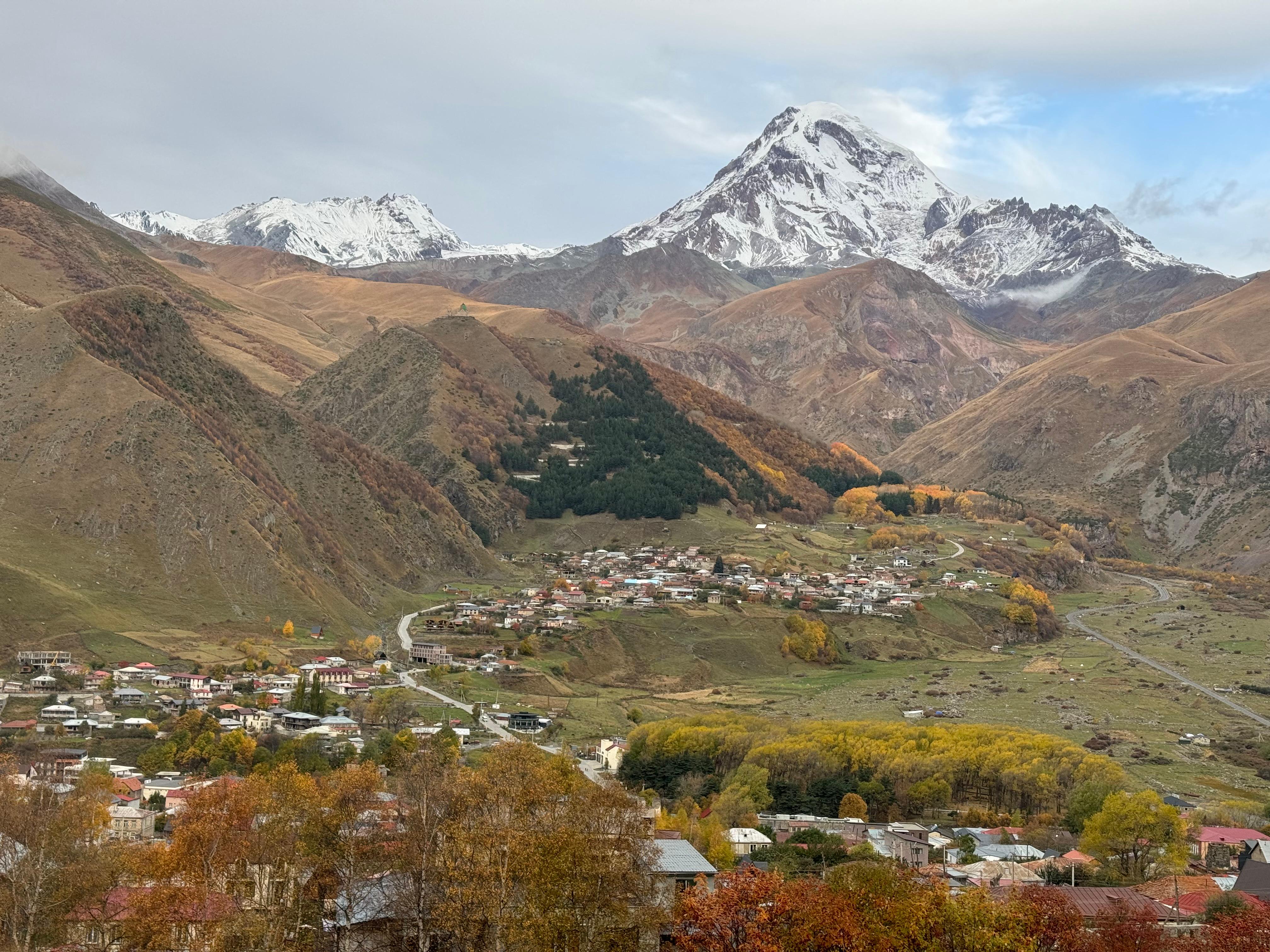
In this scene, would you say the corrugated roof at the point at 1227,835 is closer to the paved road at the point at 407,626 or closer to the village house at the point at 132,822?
the village house at the point at 132,822

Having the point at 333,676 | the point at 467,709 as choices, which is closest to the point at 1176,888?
the point at 467,709

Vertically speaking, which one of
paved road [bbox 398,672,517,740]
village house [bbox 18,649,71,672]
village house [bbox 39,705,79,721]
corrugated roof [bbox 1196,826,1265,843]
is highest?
corrugated roof [bbox 1196,826,1265,843]

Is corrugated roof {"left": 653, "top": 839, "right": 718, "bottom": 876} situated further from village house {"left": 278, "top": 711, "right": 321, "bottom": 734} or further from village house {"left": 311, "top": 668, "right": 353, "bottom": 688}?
village house {"left": 311, "top": 668, "right": 353, "bottom": 688}

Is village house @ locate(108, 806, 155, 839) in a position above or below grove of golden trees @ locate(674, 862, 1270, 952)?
below

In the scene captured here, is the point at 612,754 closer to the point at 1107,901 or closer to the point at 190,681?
the point at 190,681

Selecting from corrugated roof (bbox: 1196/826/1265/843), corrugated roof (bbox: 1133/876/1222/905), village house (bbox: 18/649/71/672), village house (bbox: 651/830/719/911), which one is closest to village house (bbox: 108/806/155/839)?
village house (bbox: 651/830/719/911)

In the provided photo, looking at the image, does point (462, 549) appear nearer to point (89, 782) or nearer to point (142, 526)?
point (142, 526)

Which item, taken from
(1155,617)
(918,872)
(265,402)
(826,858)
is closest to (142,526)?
(265,402)

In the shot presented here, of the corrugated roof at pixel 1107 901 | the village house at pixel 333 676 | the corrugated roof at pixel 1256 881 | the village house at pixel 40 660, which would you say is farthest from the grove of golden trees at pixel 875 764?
the village house at pixel 40 660

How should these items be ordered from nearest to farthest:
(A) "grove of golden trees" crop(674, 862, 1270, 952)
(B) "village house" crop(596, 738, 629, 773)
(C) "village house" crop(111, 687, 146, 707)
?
(A) "grove of golden trees" crop(674, 862, 1270, 952)
(B) "village house" crop(596, 738, 629, 773)
(C) "village house" crop(111, 687, 146, 707)
